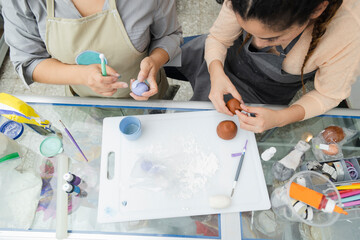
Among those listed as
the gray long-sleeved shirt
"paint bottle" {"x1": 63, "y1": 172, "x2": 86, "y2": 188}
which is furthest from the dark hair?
"paint bottle" {"x1": 63, "y1": 172, "x2": 86, "y2": 188}

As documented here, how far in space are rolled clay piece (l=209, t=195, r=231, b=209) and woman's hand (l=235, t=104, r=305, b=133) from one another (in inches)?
10.3

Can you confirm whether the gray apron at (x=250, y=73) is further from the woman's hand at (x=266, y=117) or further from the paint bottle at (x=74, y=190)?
the paint bottle at (x=74, y=190)

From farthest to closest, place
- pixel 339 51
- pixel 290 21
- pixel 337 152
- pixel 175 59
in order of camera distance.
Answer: pixel 175 59 → pixel 337 152 → pixel 339 51 → pixel 290 21

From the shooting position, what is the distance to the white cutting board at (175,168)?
0.83 metres

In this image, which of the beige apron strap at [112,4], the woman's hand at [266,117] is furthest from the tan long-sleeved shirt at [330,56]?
the beige apron strap at [112,4]

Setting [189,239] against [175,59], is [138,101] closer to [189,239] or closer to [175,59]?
[175,59]

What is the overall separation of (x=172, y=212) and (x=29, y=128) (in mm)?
662

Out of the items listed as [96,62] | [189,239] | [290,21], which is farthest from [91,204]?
[290,21]

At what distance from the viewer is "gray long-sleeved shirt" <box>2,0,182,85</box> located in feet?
2.61

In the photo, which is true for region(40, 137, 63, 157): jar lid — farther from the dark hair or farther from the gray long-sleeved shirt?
the dark hair

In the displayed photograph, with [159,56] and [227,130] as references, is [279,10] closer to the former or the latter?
[227,130]

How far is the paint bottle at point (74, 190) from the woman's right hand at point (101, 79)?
355 millimetres

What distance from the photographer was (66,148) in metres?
0.95

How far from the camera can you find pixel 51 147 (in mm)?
932
